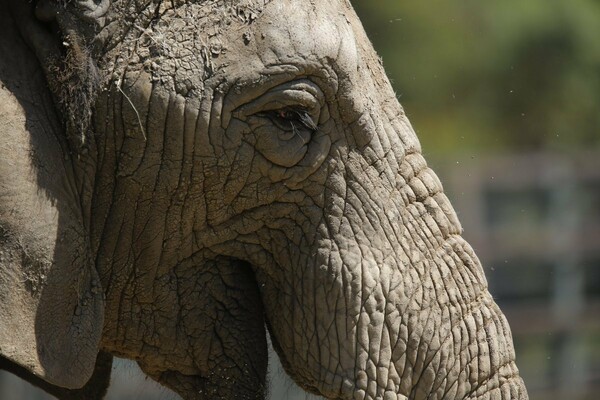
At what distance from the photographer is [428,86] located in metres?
17.3

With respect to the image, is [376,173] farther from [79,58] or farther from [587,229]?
[587,229]

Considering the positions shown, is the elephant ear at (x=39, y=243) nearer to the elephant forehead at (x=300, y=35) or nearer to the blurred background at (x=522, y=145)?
the elephant forehead at (x=300, y=35)

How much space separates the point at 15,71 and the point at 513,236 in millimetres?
8812

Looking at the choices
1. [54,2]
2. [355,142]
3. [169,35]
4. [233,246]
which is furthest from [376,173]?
[54,2]

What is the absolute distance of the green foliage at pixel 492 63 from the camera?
16719mm

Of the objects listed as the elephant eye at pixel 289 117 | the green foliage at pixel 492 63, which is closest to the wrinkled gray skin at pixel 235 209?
the elephant eye at pixel 289 117

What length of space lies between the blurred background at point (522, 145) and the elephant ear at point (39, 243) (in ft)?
13.0

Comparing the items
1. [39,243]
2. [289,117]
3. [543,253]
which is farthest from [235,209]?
[543,253]

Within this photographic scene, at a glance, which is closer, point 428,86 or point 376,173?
point 376,173

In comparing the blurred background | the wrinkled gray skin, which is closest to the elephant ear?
the wrinkled gray skin

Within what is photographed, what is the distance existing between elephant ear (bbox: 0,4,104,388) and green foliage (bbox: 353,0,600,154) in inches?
497

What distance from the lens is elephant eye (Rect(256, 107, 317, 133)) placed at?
3.65 meters

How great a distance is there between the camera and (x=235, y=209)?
146 inches

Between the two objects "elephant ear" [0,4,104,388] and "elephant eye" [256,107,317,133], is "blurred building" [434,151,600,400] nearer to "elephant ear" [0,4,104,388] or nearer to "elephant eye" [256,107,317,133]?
"elephant eye" [256,107,317,133]
